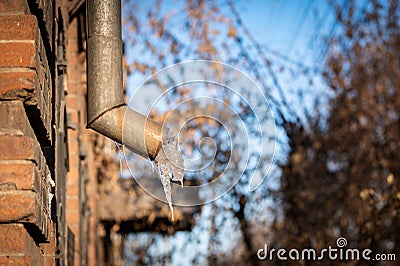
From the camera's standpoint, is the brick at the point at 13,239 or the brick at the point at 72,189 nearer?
the brick at the point at 13,239

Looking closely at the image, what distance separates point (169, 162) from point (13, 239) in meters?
0.85

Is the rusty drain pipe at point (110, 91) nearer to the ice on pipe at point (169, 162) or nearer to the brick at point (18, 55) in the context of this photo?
the ice on pipe at point (169, 162)

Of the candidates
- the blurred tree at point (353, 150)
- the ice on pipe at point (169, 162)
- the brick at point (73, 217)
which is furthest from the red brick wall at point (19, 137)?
the blurred tree at point (353, 150)

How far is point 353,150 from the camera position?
26.1 ft

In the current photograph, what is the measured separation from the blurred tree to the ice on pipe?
4.88 metres

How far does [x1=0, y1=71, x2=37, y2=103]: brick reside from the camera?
1.81 meters

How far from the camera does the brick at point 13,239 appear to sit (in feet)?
5.65

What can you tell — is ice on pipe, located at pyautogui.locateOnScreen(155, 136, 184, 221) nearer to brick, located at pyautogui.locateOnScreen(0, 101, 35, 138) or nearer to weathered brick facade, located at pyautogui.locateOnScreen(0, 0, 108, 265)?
weathered brick facade, located at pyautogui.locateOnScreen(0, 0, 108, 265)

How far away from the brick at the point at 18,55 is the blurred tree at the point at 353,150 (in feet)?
18.6

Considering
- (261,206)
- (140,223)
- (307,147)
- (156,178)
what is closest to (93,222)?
(156,178)

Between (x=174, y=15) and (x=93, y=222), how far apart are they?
303 centimetres

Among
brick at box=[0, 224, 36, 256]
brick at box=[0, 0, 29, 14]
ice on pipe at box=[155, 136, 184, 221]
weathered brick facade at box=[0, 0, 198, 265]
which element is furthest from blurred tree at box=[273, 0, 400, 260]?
brick at box=[0, 224, 36, 256]

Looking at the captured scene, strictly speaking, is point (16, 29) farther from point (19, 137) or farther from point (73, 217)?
point (73, 217)

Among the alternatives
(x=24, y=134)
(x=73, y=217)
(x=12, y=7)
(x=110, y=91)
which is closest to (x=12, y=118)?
(x=24, y=134)
